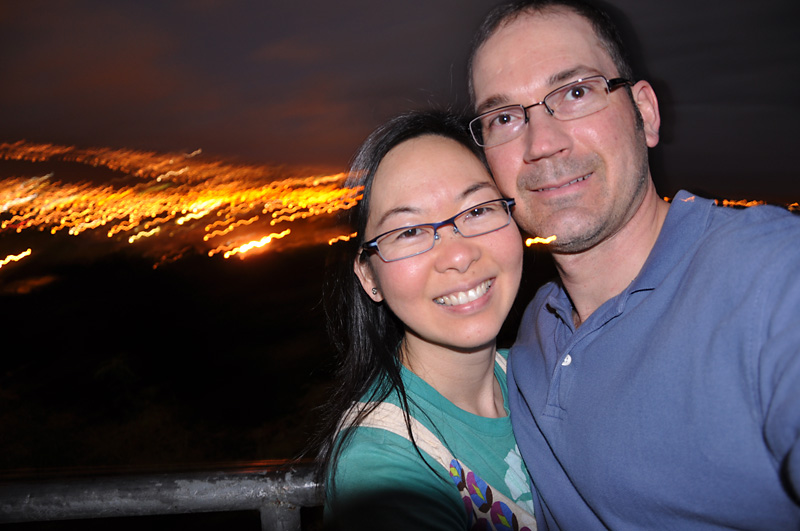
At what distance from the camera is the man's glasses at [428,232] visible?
69.4 inches

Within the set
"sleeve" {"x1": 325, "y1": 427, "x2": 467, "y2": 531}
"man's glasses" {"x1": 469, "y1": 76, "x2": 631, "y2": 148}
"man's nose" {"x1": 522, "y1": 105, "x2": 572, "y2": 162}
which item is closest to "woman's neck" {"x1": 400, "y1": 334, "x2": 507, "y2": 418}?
"sleeve" {"x1": 325, "y1": 427, "x2": 467, "y2": 531}

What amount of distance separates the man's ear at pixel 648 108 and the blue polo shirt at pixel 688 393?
1.72 ft

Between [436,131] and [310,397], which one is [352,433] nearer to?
[436,131]

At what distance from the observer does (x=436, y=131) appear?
77.9 inches

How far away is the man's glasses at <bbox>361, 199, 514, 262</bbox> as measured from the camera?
1.76m

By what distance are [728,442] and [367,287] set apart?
1.38 metres

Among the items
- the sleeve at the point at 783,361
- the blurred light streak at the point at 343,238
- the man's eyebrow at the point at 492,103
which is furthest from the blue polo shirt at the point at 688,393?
the blurred light streak at the point at 343,238

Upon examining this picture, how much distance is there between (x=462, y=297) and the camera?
5.74 feet

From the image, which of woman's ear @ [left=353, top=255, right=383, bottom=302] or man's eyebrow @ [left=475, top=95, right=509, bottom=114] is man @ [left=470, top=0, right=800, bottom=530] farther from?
woman's ear @ [left=353, top=255, right=383, bottom=302]

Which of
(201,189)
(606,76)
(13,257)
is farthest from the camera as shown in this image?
(201,189)

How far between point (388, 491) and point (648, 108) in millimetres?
1881

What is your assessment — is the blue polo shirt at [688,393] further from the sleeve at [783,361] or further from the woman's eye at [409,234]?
the woman's eye at [409,234]

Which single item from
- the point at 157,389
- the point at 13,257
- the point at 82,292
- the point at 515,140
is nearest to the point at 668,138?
the point at 515,140

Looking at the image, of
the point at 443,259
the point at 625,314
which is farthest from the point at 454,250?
the point at 625,314
